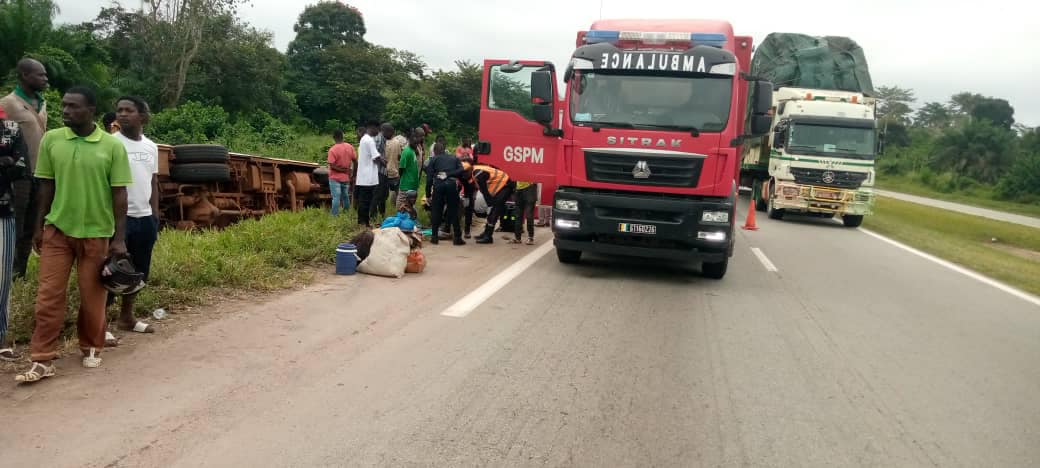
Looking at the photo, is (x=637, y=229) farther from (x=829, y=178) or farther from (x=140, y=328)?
(x=829, y=178)

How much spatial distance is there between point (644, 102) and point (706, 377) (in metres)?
4.57

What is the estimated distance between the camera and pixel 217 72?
35.3 metres

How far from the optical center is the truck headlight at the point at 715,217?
8695mm

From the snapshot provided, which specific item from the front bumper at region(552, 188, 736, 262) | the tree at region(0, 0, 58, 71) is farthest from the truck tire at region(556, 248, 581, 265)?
the tree at region(0, 0, 58, 71)

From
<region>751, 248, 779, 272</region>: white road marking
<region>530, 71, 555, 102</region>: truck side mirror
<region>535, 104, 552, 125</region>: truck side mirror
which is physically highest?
<region>530, 71, 555, 102</region>: truck side mirror

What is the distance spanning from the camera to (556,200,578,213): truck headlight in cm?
905

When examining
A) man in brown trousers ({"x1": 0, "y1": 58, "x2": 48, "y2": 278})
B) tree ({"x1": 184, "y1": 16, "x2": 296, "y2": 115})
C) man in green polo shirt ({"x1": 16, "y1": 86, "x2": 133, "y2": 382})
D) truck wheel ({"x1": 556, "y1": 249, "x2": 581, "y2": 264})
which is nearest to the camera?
man in green polo shirt ({"x1": 16, "y1": 86, "x2": 133, "y2": 382})

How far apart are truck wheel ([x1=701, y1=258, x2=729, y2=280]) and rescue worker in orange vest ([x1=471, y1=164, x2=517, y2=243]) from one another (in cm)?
348

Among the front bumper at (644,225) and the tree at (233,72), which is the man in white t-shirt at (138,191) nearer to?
the front bumper at (644,225)

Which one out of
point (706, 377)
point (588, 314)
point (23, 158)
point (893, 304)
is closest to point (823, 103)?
point (893, 304)

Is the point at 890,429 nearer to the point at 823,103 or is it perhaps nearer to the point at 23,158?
the point at 23,158

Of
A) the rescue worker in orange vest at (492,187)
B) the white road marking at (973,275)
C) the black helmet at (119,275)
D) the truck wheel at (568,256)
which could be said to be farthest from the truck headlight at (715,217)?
→ the black helmet at (119,275)

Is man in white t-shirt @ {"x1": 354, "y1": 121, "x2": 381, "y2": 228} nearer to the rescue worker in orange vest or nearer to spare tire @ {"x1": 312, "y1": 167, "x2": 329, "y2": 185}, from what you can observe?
the rescue worker in orange vest

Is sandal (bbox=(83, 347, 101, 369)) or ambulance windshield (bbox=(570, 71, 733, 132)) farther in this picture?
ambulance windshield (bbox=(570, 71, 733, 132))
